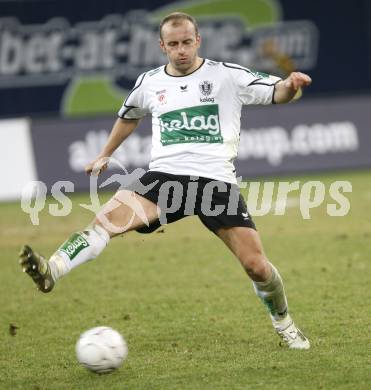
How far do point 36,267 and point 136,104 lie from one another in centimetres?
190

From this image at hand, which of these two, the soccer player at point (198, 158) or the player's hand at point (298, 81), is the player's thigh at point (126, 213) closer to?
the soccer player at point (198, 158)

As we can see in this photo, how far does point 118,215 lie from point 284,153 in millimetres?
12648

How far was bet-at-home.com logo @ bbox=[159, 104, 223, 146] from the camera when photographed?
7.17 meters

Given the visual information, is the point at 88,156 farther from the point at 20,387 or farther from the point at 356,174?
the point at 20,387

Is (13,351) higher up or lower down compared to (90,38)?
lower down

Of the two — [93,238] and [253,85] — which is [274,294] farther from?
[253,85]

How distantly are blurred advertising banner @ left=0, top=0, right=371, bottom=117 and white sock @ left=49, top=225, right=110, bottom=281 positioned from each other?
51.5ft

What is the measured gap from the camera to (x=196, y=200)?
7023mm

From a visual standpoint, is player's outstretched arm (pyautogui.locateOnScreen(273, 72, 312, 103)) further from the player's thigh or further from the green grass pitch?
the green grass pitch

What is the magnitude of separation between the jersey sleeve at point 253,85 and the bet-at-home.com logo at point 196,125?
0.23 m

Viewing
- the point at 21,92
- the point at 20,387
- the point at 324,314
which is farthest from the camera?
the point at 21,92

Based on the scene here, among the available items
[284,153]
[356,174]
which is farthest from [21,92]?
[356,174]

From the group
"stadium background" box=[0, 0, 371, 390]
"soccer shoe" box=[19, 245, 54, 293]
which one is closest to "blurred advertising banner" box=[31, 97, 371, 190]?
"stadium background" box=[0, 0, 371, 390]

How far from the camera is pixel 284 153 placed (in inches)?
759
